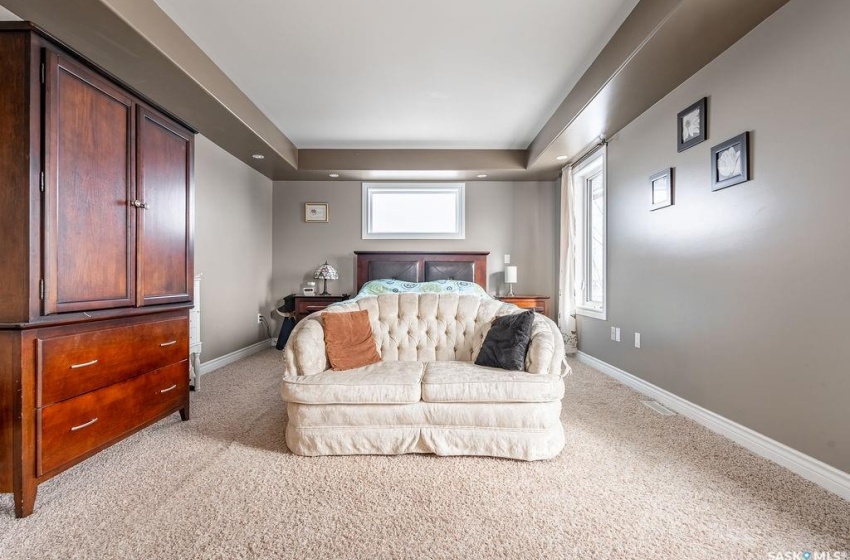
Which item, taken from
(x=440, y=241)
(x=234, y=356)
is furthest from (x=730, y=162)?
(x=234, y=356)

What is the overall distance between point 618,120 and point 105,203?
379 cm

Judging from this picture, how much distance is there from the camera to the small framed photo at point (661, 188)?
2.80 meters

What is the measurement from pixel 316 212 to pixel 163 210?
309 centimetres

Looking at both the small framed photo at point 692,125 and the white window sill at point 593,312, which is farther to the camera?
the white window sill at point 593,312

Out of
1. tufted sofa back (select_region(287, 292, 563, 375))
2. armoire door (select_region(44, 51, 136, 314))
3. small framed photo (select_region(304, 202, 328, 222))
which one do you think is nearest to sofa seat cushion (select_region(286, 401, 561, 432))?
tufted sofa back (select_region(287, 292, 563, 375))

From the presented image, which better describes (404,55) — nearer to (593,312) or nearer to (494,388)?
(494,388)

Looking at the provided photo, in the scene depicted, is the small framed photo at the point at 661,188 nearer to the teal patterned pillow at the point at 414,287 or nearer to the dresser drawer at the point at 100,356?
the teal patterned pillow at the point at 414,287

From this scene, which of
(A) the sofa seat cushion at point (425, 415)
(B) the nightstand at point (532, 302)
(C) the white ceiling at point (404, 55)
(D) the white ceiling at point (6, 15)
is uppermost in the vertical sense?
(C) the white ceiling at point (404, 55)

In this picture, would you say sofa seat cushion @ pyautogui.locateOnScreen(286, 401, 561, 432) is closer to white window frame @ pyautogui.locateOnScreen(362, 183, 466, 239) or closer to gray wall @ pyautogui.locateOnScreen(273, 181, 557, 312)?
gray wall @ pyautogui.locateOnScreen(273, 181, 557, 312)

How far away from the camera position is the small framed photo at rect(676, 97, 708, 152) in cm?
245

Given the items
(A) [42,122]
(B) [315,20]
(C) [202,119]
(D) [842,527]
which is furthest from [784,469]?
(C) [202,119]

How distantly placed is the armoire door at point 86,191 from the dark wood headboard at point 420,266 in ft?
10.6

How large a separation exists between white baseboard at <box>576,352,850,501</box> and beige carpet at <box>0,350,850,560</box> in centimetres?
6

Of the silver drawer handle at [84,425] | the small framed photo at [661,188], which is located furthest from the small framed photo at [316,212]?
the small framed photo at [661,188]
